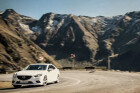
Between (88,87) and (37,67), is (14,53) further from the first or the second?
(88,87)

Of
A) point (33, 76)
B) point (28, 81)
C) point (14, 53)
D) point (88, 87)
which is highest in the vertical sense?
point (14, 53)

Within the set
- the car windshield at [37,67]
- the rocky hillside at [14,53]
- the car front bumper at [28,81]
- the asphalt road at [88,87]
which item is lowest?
the asphalt road at [88,87]

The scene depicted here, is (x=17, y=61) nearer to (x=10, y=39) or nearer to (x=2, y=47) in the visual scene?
(x=2, y=47)

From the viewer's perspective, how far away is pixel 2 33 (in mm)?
139500

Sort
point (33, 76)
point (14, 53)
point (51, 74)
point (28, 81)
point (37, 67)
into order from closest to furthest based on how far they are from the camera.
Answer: point (28, 81)
point (33, 76)
point (37, 67)
point (51, 74)
point (14, 53)

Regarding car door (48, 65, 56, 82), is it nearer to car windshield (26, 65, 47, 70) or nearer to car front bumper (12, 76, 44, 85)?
car windshield (26, 65, 47, 70)

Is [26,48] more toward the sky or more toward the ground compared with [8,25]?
more toward the ground

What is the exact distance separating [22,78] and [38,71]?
1.34 meters

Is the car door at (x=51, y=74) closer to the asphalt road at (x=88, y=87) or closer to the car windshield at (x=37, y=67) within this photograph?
the car windshield at (x=37, y=67)

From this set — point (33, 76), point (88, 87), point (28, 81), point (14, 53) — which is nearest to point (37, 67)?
point (33, 76)

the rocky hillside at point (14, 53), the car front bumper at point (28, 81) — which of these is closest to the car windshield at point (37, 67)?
the car front bumper at point (28, 81)

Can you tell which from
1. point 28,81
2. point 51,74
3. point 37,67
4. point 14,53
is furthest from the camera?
point 14,53

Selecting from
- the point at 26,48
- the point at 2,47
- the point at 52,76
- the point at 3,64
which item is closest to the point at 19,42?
the point at 26,48

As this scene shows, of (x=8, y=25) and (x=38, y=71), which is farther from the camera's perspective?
(x=8, y=25)
